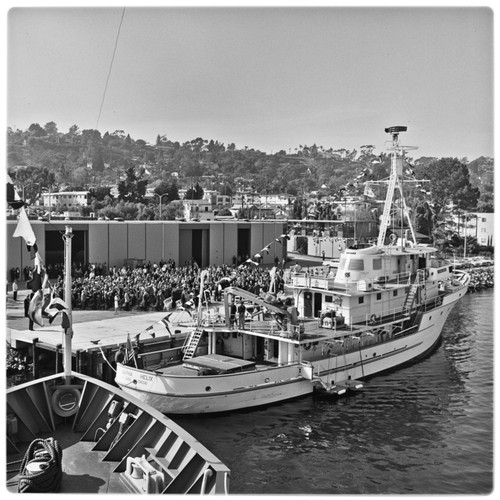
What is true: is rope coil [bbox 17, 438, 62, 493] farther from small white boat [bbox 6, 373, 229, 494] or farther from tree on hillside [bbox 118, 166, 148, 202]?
tree on hillside [bbox 118, 166, 148, 202]

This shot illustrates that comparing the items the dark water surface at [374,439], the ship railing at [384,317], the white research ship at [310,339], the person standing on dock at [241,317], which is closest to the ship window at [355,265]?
the white research ship at [310,339]

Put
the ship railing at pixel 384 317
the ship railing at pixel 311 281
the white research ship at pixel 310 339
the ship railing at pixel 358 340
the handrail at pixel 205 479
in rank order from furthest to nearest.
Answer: the ship railing at pixel 384 317
the ship railing at pixel 311 281
the ship railing at pixel 358 340
the white research ship at pixel 310 339
the handrail at pixel 205 479

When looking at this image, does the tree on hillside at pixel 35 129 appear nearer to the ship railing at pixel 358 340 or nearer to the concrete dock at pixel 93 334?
the concrete dock at pixel 93 334

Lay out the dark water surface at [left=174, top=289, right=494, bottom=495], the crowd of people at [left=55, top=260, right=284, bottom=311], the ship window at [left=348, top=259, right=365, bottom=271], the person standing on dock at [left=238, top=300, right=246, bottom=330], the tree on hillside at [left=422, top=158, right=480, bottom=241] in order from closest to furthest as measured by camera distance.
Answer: the dark water surface at [left=174, top=289, right=494, bottom=495] → the person standing on dock at [left=238, top=300, right=246, bottom=330] → the ship window at [left=348, top=259, right=365, bottom=271] → the crowd of people at [left=55, top=260, right=284, bottom=311] → the tree on hillside at [left=422, top=158, right=480, bottom=241]

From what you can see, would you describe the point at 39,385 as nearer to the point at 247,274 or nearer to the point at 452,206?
the point at 247,274

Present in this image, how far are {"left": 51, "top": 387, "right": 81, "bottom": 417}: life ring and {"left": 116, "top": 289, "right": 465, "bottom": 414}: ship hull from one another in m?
4.79

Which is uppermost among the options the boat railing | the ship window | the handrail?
the ship window

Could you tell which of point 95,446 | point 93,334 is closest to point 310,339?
point 93,334

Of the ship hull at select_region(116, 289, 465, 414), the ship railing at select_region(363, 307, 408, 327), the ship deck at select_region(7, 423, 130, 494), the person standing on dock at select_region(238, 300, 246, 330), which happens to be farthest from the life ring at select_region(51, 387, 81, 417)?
the ship railing at select_region(363, 307, 408, 327)

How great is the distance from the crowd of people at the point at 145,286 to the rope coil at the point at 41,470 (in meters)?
11.4

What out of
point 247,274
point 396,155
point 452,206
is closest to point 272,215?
point 452,206

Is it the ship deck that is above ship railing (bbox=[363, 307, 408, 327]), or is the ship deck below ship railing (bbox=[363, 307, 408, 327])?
below

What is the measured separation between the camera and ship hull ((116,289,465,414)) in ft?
46.1

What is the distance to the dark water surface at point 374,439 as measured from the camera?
1097cm
